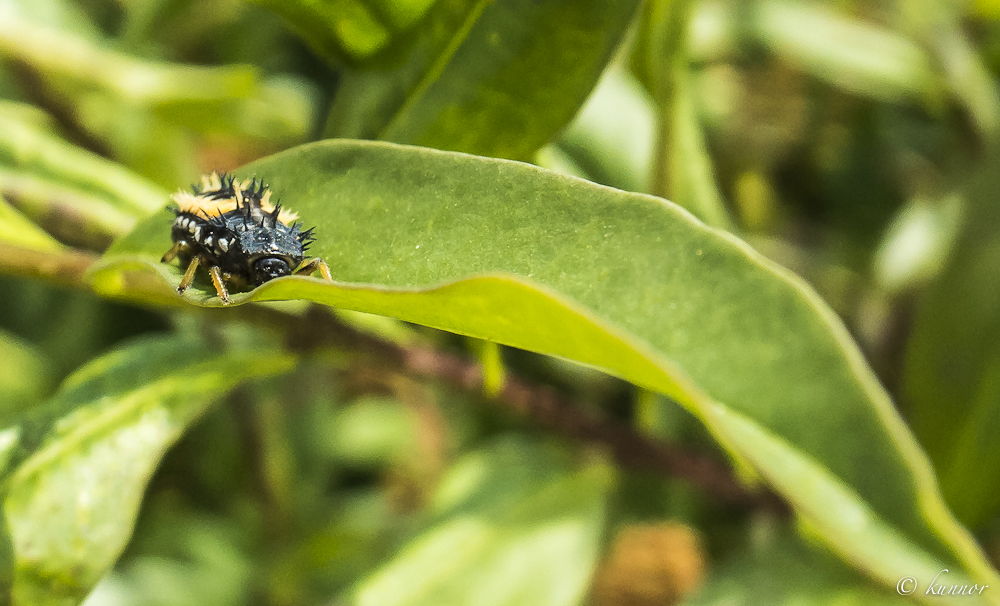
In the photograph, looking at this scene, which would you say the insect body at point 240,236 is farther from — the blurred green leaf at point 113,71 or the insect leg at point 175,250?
the blurred green leaf at point 113,71

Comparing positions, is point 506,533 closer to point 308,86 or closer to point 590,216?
point 590,216

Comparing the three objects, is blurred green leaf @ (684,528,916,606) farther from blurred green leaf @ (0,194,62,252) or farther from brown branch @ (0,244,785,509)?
blurred green leaf @ (0,194,62,252)

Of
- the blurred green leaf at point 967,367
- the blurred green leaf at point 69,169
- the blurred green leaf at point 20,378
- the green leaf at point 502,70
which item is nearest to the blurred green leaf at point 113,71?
the blurred green leaf at point 69,169

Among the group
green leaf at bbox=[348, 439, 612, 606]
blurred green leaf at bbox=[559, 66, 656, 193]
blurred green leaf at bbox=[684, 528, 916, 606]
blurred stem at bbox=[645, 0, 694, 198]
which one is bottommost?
green leaf at bbox=[348, 439, 612, 606]

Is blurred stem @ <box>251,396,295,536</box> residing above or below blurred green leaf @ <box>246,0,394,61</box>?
below

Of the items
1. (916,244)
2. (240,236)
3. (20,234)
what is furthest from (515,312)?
(916,244)

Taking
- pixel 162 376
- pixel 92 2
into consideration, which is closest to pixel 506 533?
pixel 162 376

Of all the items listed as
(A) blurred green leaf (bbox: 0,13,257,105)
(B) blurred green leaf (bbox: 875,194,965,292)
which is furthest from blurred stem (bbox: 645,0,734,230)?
(A) blurred green leaf (bbox: 0,13,257,105)

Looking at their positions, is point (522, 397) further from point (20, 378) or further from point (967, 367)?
point (20, 378)
